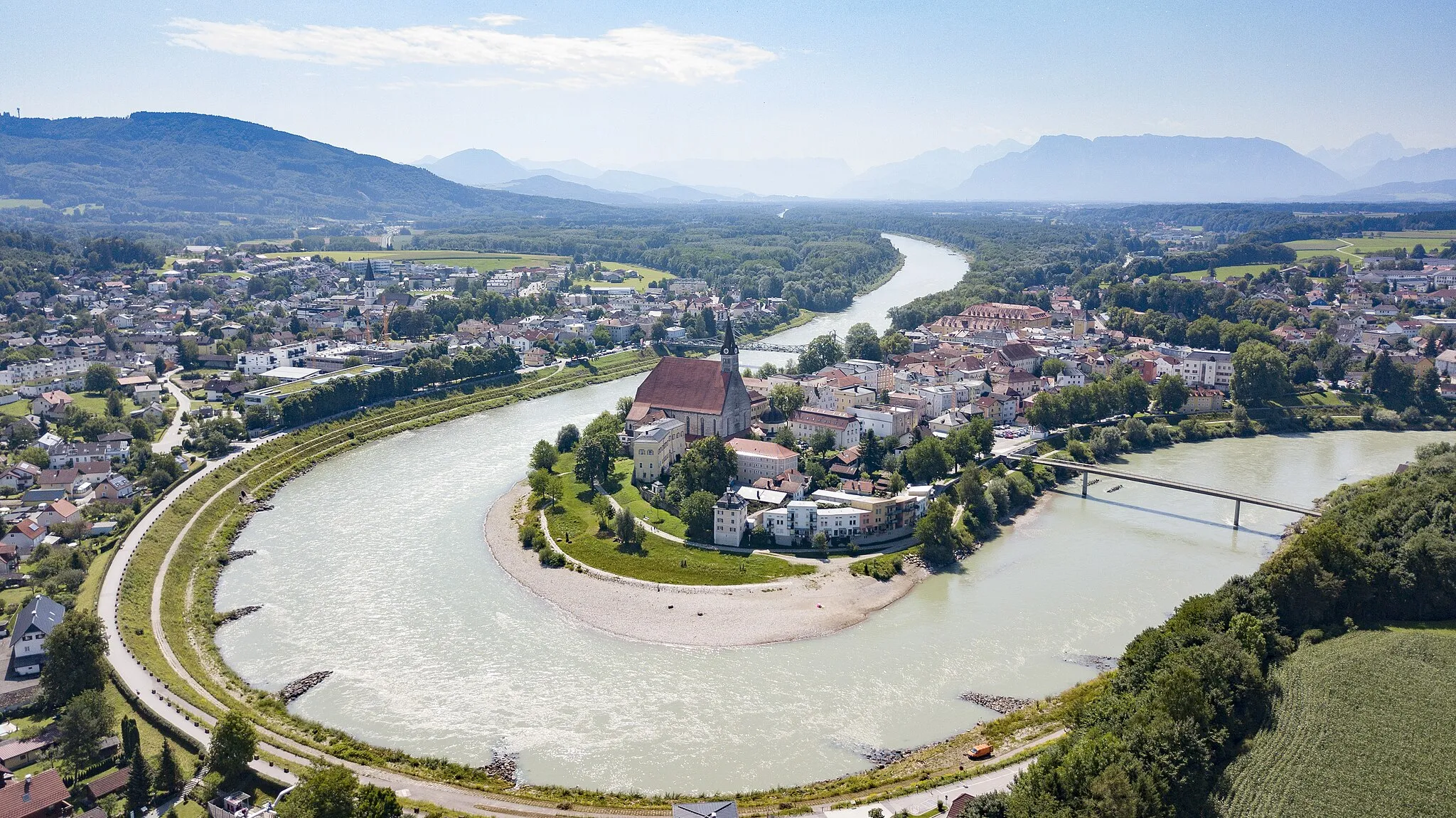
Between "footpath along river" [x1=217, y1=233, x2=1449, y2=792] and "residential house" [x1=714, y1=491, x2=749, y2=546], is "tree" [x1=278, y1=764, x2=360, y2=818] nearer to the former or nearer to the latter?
"footpath along river" [x1=217, y1=233, x2=1449, y2=792]

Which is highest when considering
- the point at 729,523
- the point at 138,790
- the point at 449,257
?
the point at 449,257

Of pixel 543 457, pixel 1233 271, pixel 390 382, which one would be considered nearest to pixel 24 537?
pixel 543 457

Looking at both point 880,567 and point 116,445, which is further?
point 116,445

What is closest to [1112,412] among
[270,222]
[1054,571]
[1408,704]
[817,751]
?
[1054,571]

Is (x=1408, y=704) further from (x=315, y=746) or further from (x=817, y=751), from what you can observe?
(x=315, y=746)

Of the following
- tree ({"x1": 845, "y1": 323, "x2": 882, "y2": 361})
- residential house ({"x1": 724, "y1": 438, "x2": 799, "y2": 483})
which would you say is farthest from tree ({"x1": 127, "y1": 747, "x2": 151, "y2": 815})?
tree ({"x1": 845, "y1": 323, "x2": 882, "y2": 361})

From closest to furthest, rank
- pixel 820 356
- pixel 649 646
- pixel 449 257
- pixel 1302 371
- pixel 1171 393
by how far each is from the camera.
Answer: pixel 649 646 → pixel 1171 393 → pixel 1302 371 → pixel 820 356 → pixel 449 257

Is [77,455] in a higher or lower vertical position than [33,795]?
higher

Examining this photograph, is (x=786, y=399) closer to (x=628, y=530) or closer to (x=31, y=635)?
(x=628, y=530)

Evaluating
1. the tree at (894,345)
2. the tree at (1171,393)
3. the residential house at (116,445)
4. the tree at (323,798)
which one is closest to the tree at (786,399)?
the tree at (894,345)
